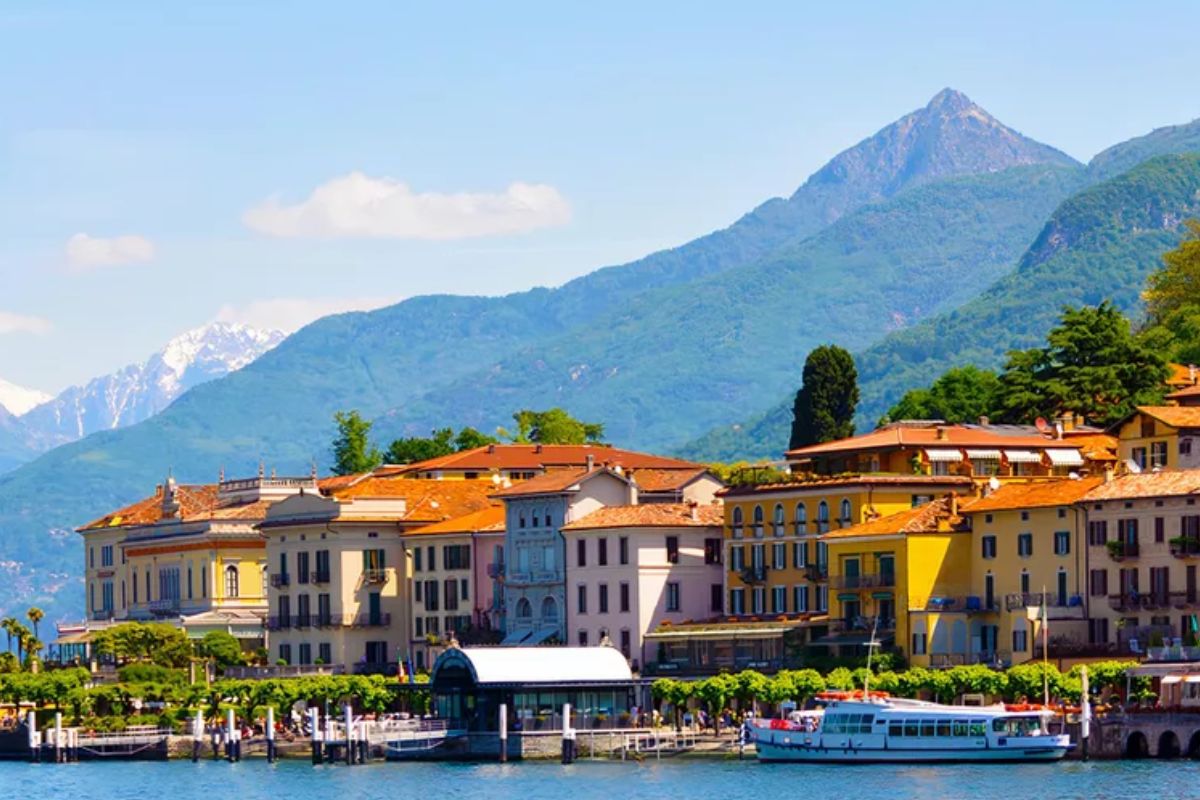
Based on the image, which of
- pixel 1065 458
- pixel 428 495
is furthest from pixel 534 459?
pixel 1065 458

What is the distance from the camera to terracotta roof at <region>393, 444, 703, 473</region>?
543 feet

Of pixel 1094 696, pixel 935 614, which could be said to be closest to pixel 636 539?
pixel 935 614

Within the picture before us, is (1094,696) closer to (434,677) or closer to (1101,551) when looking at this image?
(1101,551)

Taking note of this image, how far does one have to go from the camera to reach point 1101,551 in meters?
117

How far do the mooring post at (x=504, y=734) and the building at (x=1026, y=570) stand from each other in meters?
17.2

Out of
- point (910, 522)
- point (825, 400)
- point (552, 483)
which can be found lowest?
point (910, 522)

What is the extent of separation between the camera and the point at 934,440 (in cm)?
13388

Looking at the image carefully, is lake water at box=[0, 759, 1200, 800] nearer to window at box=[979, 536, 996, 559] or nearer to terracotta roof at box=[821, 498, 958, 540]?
terracotta roof at box=[821, 498, 958, 540]

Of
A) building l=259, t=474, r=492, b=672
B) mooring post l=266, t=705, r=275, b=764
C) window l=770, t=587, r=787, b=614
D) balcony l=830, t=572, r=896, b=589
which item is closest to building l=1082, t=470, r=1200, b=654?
balcony l=830, t=572, r=896, b=589

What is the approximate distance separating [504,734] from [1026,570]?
21.7 m

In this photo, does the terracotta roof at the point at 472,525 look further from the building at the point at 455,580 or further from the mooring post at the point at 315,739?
the mooring post at the point at 315,739

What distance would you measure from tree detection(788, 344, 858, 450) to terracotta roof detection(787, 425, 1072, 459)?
1069 inches

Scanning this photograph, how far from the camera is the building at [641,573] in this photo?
137000 millimetres

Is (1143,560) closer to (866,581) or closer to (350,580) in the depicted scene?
(866,581)
